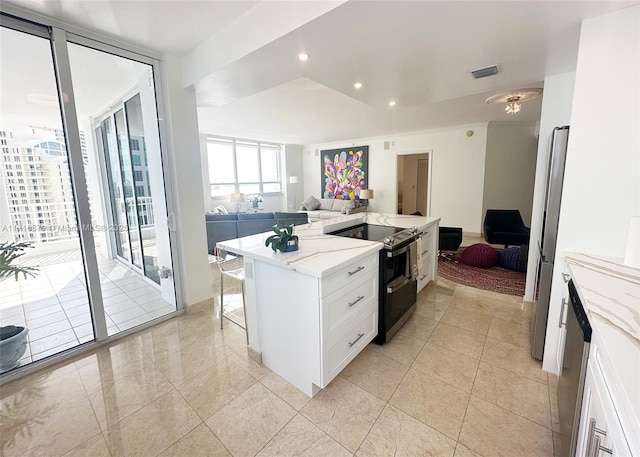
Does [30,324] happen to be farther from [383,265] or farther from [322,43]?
[322,43]

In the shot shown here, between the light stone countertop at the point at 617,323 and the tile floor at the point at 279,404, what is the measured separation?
2.78 feet

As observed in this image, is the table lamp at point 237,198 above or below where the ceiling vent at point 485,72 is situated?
below

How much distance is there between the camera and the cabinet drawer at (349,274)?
153cm

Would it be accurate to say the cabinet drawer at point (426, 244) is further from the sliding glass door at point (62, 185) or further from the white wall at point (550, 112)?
the sliding glass door at point (62, 185)

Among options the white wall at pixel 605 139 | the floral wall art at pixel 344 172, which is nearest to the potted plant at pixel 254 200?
the floral wall art at pixel 344 172

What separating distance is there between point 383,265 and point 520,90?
2977 millimetres

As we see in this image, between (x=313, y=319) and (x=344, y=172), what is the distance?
6.83m

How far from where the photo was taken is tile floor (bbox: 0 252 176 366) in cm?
216

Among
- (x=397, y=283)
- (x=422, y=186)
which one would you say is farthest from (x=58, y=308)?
(x=422, y=186)

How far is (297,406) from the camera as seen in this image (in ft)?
5.23

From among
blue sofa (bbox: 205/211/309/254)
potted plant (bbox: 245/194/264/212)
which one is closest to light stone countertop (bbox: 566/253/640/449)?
blue sofa (bbox: 205/211/309/254)

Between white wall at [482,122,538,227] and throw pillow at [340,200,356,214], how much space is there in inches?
120

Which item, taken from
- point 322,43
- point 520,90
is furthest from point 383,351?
point 520,90

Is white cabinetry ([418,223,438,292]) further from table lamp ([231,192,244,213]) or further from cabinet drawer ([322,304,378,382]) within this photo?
table lamp ([231,192,244,213])
